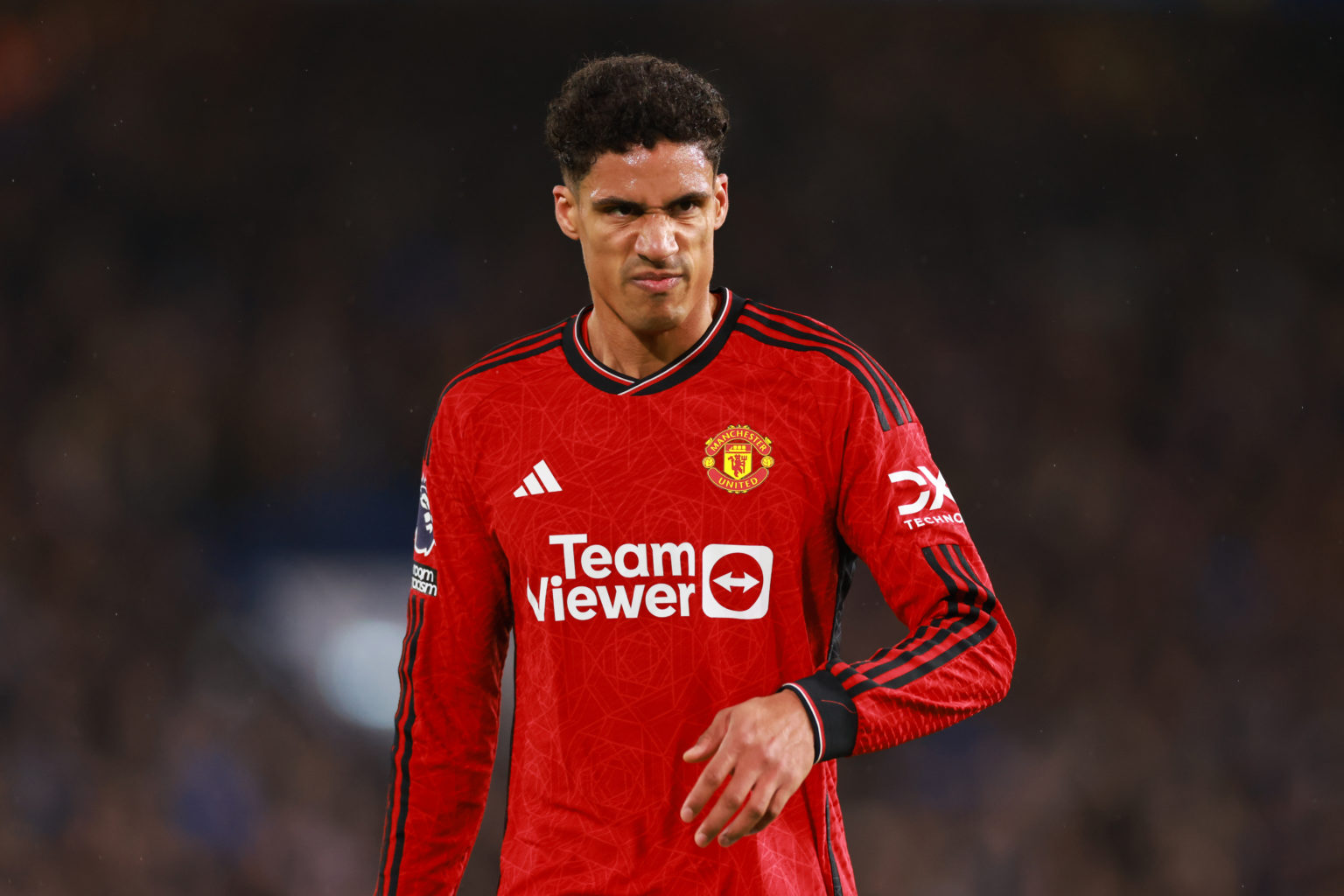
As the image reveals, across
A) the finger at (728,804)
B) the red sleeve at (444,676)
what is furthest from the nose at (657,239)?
the finger at (728,804)

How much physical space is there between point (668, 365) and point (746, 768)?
0.64 m

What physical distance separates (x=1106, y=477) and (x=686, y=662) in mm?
3078

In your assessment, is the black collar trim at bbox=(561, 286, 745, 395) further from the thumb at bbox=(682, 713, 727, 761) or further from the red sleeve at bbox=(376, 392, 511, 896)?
the thumb at bbox=(682, 713, 727, 761)

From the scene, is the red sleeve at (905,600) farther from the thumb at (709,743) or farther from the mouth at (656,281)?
the mouth at (656,281)

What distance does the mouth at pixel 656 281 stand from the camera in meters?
1.72

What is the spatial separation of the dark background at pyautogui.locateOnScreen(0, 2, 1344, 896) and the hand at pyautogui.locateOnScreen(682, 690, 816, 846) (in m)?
3.04

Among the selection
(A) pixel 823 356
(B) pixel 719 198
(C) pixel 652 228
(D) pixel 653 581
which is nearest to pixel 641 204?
(C) pixel 652 228

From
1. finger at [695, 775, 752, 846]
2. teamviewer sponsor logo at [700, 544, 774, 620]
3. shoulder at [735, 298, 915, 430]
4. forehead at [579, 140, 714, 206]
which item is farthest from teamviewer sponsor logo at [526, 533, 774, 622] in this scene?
forehead at [579, 140, 714, 206]

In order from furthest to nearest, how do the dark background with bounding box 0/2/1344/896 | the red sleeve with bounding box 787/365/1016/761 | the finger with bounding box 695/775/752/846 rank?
the dark background with bounding box 0/2/1344/896
the red sleeve with bounding box 787/365/1016/761
the finger with bounding box 695/775/752/846

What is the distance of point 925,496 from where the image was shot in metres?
1.63

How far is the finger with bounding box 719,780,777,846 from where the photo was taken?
133 centimetres

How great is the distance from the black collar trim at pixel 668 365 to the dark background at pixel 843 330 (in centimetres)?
255

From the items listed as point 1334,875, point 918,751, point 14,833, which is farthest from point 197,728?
point 1334,875

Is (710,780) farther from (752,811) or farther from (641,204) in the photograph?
(641,204)
